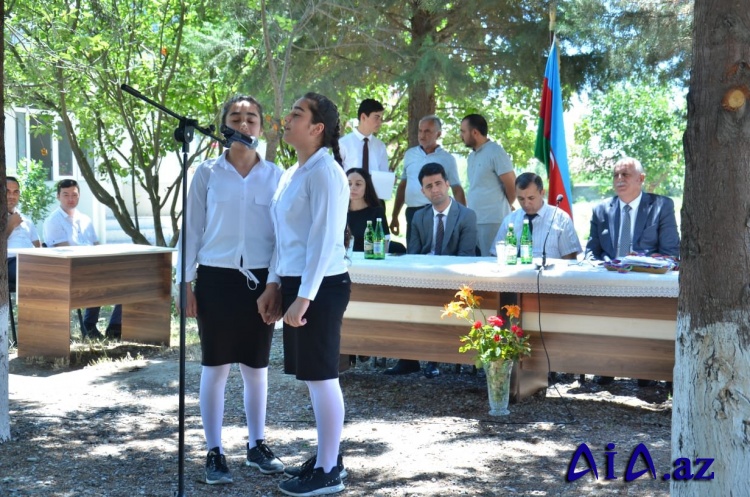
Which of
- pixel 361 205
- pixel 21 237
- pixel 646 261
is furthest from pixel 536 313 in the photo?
pixel 21 237

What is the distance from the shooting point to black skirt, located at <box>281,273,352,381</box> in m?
4.17

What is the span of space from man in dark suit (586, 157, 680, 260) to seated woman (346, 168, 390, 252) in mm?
1673

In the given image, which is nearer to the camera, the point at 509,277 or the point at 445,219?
the point at 509,277

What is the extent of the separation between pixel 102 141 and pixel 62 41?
2.56m

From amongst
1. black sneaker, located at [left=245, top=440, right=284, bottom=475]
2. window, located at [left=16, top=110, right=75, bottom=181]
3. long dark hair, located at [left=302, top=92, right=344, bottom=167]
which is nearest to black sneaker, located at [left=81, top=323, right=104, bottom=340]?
black sneaker, located at [left=245, top=440, right=284, bottom=475]

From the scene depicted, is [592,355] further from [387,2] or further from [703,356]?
[387,2]

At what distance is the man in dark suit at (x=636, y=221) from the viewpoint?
6.71 metres

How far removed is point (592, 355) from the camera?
19.7ft

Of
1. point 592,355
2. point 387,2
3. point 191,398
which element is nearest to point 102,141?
point 387,2

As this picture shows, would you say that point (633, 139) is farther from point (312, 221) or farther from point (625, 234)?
point (312, 221)

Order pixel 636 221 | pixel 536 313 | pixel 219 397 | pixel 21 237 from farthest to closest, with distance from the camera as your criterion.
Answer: pixel 21 237
pixel 636 221
pixel 536 313
pixel 219 397

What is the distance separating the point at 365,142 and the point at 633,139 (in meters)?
19.2

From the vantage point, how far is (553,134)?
8.60 meters

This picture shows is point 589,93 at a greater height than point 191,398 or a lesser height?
greater
